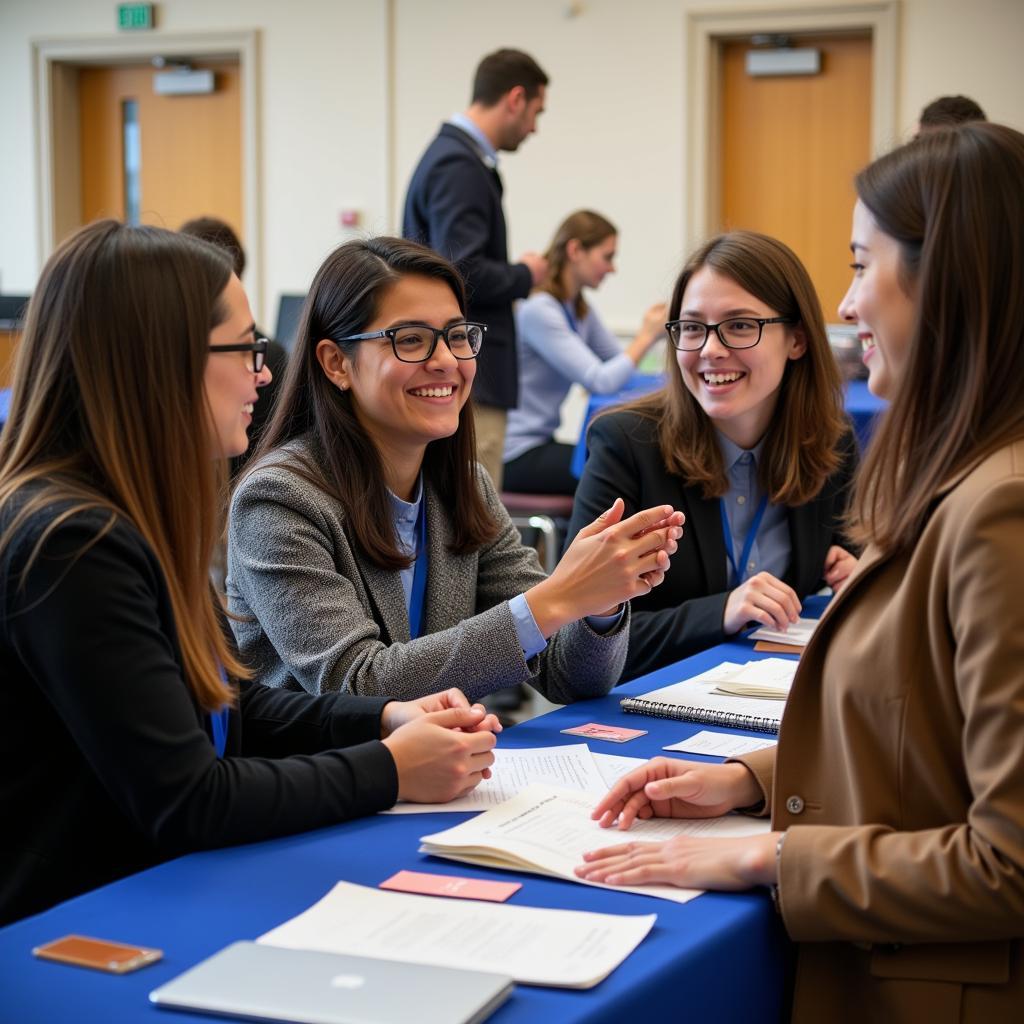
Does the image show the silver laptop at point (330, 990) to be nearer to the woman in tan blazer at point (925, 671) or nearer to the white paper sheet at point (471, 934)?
the white paper sheet at point (471, 934)

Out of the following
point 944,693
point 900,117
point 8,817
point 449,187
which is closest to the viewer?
point 944,693

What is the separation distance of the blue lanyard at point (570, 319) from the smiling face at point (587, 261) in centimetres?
10

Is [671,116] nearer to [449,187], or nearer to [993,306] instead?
[449,187]

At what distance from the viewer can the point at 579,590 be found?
1.93 metres

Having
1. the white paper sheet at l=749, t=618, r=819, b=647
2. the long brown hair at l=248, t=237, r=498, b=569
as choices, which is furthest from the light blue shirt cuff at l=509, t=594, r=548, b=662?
the white paper sheet at l=749, t=618, r=819, b=647

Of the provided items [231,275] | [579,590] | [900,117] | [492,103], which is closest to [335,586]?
[579,590]

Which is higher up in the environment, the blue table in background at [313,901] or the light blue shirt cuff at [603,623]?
the light blue shirt cuff at [603,623]

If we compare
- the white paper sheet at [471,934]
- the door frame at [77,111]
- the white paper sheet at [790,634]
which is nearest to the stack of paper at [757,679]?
the white paper sheet at [790,634]

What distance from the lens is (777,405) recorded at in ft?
8.86

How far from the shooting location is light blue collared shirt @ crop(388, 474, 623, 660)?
192 centimetres

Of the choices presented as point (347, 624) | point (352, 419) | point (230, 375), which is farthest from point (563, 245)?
point (230, 375)

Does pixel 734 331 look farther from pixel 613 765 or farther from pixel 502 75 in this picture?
pixel 502 75

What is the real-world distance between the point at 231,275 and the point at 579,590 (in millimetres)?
683

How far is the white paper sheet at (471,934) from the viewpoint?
3.53ft
